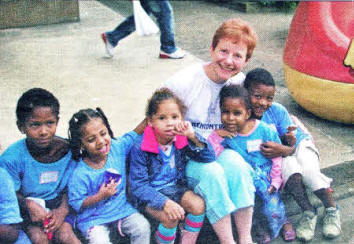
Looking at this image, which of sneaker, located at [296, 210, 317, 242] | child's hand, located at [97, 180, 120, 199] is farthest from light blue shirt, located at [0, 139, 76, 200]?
sneaker, located at [296, 210, 317, 242]

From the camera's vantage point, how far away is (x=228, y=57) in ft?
8.63

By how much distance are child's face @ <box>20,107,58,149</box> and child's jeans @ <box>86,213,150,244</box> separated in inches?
20.8

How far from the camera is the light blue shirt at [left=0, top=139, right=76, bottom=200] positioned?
234 centimetres

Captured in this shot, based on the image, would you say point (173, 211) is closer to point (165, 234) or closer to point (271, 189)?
point (165, 234)

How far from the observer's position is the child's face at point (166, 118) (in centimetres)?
245

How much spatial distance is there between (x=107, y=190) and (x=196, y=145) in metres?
0.54

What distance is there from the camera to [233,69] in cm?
265

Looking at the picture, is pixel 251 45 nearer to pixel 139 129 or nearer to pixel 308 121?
pixel 139 129

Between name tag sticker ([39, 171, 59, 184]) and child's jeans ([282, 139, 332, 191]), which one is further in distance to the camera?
child's jeans ([282, 139, 332, 191])

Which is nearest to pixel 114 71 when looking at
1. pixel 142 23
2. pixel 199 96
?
pixel 142 23

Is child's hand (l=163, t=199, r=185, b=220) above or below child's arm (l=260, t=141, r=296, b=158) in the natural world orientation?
below

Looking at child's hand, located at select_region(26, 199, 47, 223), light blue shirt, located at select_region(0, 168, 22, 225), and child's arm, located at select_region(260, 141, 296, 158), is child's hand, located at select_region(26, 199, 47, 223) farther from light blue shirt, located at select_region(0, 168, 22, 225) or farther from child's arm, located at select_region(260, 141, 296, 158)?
child's arm, located at select_region(260, 141, 296, 158)

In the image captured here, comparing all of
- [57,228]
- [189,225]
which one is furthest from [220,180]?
[57,228]

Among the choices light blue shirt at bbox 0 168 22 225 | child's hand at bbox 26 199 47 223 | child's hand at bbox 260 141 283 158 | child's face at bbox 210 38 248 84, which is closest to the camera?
light blue shirt at bbox 0 168 22 225
